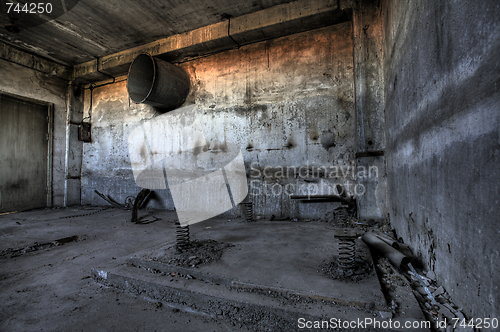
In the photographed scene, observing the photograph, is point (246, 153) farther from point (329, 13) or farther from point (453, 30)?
point (453, 30)

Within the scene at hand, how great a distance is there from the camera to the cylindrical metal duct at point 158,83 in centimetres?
575

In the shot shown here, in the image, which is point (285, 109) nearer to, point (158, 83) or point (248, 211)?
point (248, 211)

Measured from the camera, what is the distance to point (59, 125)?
8195 millimetres

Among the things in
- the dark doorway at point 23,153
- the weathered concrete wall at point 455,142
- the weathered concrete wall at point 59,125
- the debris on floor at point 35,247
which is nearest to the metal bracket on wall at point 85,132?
the weathered concrete wall at point 59,125

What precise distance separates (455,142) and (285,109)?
157 inches

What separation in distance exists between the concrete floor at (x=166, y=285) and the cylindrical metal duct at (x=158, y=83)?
3615 millimetres

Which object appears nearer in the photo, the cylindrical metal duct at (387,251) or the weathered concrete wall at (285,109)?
the cylindrical metal duct at (387,251)

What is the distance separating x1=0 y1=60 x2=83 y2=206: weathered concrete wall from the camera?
7.49 meters

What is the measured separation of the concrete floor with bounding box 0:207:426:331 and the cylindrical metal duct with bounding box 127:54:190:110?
362 cm

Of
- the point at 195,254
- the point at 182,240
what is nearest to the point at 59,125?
the point at 182,240

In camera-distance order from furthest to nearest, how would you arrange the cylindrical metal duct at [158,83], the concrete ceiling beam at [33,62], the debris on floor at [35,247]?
the concrete ceiling beam at [33,62] < the cylindrical metal duct at [158,83] < the debris on floor at [35,247]

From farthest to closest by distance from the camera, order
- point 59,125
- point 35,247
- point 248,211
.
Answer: point 59,125, point 248,211, point 35,247

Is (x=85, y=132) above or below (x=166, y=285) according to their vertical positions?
above

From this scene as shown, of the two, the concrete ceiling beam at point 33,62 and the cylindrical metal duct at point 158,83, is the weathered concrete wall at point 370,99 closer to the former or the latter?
the cylindrical metal duct at point 158,83
